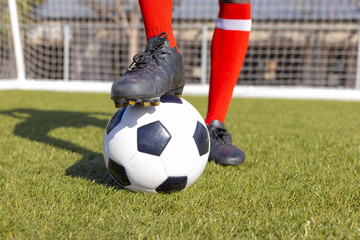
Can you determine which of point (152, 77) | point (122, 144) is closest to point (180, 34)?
point (152, 77)

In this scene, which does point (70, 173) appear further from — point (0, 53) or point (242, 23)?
point (0, 53)

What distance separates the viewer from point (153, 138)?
1.35m

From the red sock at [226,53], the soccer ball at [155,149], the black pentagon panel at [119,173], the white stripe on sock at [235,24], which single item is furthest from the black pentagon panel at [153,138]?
the white stripe on sock at [235,24]

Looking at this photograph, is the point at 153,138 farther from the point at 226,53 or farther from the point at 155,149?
the point at 226,53

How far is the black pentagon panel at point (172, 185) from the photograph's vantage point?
4.44ft

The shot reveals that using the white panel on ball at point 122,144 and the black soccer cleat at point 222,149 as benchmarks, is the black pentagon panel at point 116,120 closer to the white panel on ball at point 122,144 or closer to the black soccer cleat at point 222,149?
the white panel on ball at point 122,144

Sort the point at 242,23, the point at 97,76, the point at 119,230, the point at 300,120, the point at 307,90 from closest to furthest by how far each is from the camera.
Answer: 1. the point at 119,230
2. the point at 242,23
3. the point at 300,120
4. the point at 307,90
5. the point at 97,76

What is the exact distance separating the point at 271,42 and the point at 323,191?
1128cm

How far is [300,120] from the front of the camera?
12.9 ft

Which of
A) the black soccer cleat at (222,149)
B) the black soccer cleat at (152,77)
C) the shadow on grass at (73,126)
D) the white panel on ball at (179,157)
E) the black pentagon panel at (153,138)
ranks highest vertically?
the black soccer cleat at (152,77)

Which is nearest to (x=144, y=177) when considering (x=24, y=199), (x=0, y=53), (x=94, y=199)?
(x=94, y=199)

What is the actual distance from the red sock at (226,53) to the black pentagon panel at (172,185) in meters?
0.70

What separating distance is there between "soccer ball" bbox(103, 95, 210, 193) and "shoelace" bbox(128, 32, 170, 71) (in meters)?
0.20

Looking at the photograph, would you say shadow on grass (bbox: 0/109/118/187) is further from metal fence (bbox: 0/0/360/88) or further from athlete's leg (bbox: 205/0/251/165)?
metal fence (bbox: 0/0/360/88)
